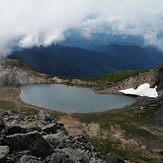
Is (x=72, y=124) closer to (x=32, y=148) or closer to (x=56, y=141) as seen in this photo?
(x=56, y=141)

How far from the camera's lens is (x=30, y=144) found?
32.7 meters

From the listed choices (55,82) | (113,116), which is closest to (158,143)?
(113,116)

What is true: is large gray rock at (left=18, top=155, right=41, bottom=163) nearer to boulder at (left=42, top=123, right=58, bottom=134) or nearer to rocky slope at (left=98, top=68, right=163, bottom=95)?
boulder at (left=42, top=123, right=58, bottom=134)

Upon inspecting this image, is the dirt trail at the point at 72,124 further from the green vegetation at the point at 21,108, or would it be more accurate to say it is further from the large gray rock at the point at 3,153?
the large gray rock at the point at 3,153

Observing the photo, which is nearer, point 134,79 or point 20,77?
point 134,79

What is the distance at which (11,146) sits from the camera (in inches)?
1261

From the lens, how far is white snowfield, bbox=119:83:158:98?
13162cm

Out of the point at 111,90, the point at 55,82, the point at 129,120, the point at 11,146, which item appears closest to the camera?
the point at 11,146

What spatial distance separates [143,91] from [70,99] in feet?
114

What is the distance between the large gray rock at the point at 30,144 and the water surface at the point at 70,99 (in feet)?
228

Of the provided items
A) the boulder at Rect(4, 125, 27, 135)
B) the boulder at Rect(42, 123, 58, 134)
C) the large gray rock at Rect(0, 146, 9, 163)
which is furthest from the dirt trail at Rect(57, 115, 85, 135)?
the large gray rock at Rect(0, 146, 9, 163)

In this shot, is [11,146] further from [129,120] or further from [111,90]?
[111,90]

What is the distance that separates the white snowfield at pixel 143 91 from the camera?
131625 mm

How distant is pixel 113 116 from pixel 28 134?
209 ft
